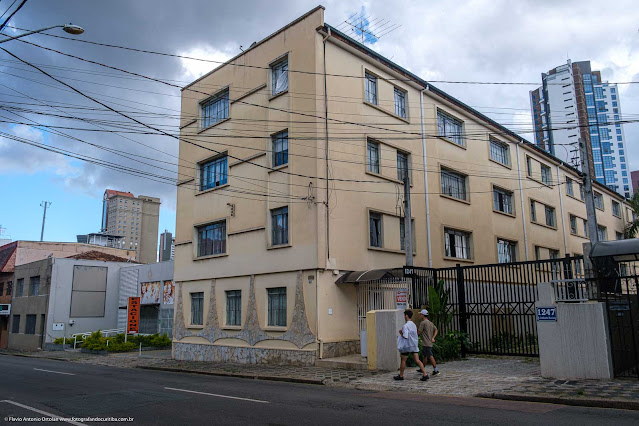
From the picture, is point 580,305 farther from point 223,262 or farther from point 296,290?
point 223,262

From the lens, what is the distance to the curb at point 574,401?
27.7 feet

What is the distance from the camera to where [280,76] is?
20109mm

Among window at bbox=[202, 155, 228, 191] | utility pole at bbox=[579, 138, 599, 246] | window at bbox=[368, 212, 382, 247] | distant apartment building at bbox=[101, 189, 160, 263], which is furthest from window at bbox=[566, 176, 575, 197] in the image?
distant apartment building at bbox=[101, 189, 160, 263]

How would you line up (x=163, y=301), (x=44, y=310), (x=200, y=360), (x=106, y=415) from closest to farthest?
(x=106, y=415) → (x=200, y=360) → (x=163, y=301) → (x=44, y=310)

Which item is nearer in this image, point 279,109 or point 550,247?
point 279,109

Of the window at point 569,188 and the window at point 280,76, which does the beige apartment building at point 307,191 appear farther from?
the window at point 569,188

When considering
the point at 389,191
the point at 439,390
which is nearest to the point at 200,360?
the point at 389,191

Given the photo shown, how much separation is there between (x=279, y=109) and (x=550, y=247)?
20835 mm

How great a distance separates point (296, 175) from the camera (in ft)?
60.4

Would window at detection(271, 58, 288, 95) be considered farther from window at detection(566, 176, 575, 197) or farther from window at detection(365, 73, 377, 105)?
window at detection(566, 176, 575, 197)

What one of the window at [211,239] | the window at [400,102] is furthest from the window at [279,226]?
the window at [400,102]

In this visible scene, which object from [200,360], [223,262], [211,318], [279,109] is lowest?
[200,360]

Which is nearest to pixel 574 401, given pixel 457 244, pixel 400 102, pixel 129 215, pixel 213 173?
pixel 457 244

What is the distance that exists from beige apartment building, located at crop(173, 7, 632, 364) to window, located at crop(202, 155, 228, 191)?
0.07 m
